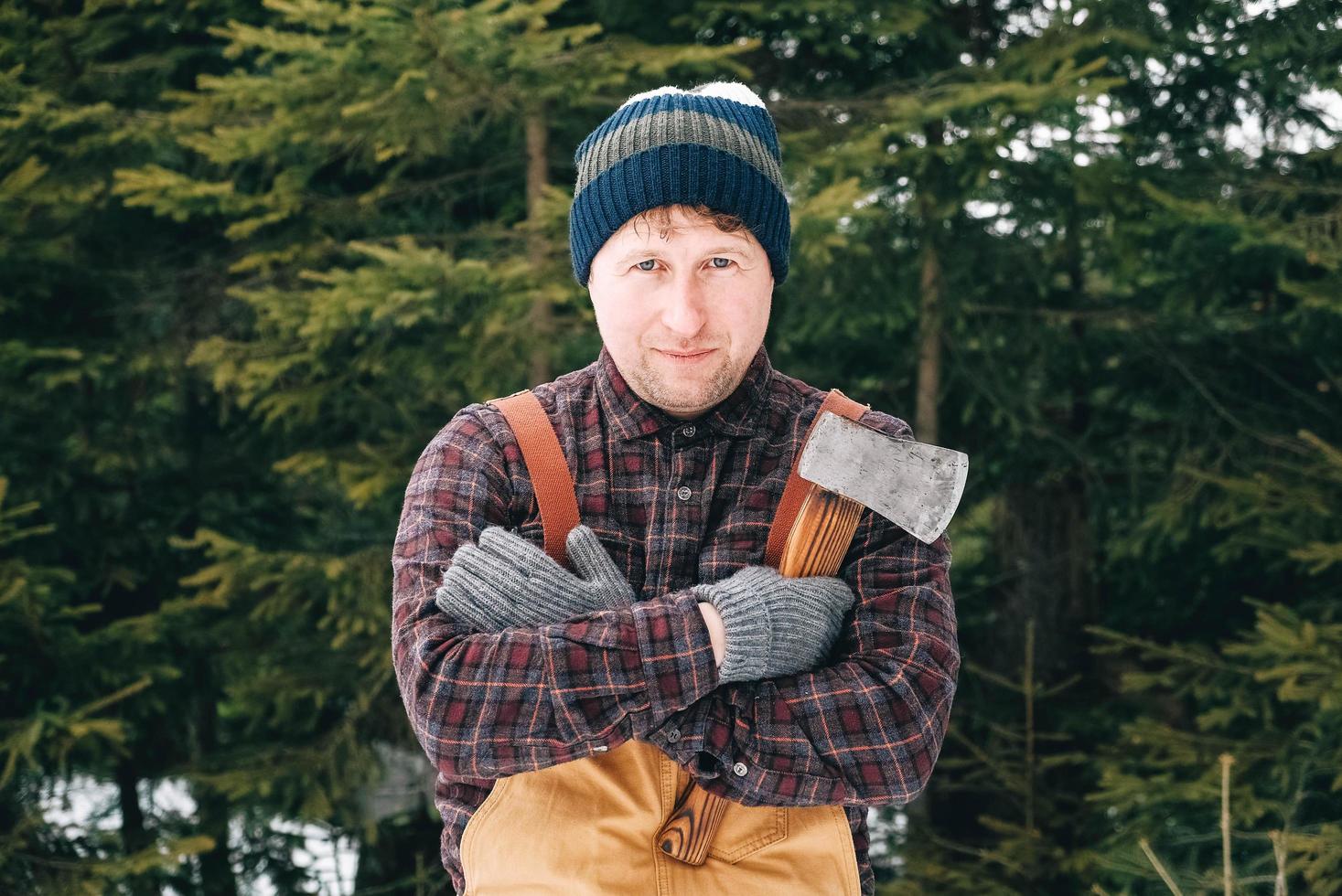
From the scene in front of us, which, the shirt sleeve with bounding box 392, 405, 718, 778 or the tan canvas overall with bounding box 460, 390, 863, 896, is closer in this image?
the shirt sleeve with bounding box 392, 405, 718, 778

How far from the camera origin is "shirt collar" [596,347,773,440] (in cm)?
205

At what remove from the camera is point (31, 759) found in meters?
5.32

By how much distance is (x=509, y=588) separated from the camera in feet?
5.81

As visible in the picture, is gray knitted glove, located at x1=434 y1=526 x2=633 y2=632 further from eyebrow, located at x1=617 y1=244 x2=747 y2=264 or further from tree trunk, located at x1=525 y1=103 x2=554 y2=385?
tree trunk, located at x1=525 y1=103 x2=554 y2=385

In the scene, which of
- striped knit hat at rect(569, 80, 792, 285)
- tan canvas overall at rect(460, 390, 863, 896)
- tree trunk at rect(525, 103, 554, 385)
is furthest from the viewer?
tree trunk at rect(525, 103, 554, 385)

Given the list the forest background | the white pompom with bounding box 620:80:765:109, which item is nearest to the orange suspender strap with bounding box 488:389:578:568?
the white pompom with bounding box 620:80:765:109

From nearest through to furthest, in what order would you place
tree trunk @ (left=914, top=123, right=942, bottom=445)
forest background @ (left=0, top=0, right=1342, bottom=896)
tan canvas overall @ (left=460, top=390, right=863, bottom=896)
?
tan canvas overall @ (left=460, top=390, right=863, bottom=896) < forest background @ (left=0, top=0, right=1342, bottom=896) < tree trunk @ (left=914, top=123, right=942, bottom=445)

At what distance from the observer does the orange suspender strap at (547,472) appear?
191cm

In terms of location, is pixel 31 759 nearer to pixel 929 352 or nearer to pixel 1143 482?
pixel 929 352

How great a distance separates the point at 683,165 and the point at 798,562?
0.69 m

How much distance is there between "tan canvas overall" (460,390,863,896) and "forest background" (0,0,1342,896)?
131 inches

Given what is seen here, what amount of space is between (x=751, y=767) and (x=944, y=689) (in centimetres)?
36

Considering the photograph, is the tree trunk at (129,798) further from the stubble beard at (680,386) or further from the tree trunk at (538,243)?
the stubble beard at (680,386)

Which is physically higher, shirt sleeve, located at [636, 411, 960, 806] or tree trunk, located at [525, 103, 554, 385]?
tree trunk, located at [525, 103, 554, 385]
